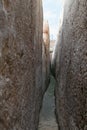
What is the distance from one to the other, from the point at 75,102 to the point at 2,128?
1174mm

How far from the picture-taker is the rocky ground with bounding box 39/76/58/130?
532cm

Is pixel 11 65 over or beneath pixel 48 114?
over

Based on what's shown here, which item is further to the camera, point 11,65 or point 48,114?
point 48,114

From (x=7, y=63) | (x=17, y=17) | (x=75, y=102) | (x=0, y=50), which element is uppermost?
(x=17, y=17)

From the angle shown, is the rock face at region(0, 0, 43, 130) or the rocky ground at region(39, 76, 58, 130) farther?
the rocky ground at region(39, 76, 58, 130)

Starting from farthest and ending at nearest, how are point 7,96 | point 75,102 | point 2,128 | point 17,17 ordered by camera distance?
point 75,102 → point 17,17 → point 7,96 → point 2,128

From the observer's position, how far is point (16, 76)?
2639 millimetres

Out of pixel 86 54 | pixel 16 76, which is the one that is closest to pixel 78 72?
pixel 86 54

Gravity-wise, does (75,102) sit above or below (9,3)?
below

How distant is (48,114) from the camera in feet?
20.1

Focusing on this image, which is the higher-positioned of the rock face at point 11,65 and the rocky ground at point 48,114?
the rock face at point 11,65

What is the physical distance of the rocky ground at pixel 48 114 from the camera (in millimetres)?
5325

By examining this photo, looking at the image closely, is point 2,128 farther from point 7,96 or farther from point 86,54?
point 86,54

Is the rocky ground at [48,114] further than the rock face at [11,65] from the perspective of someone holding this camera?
Yes
